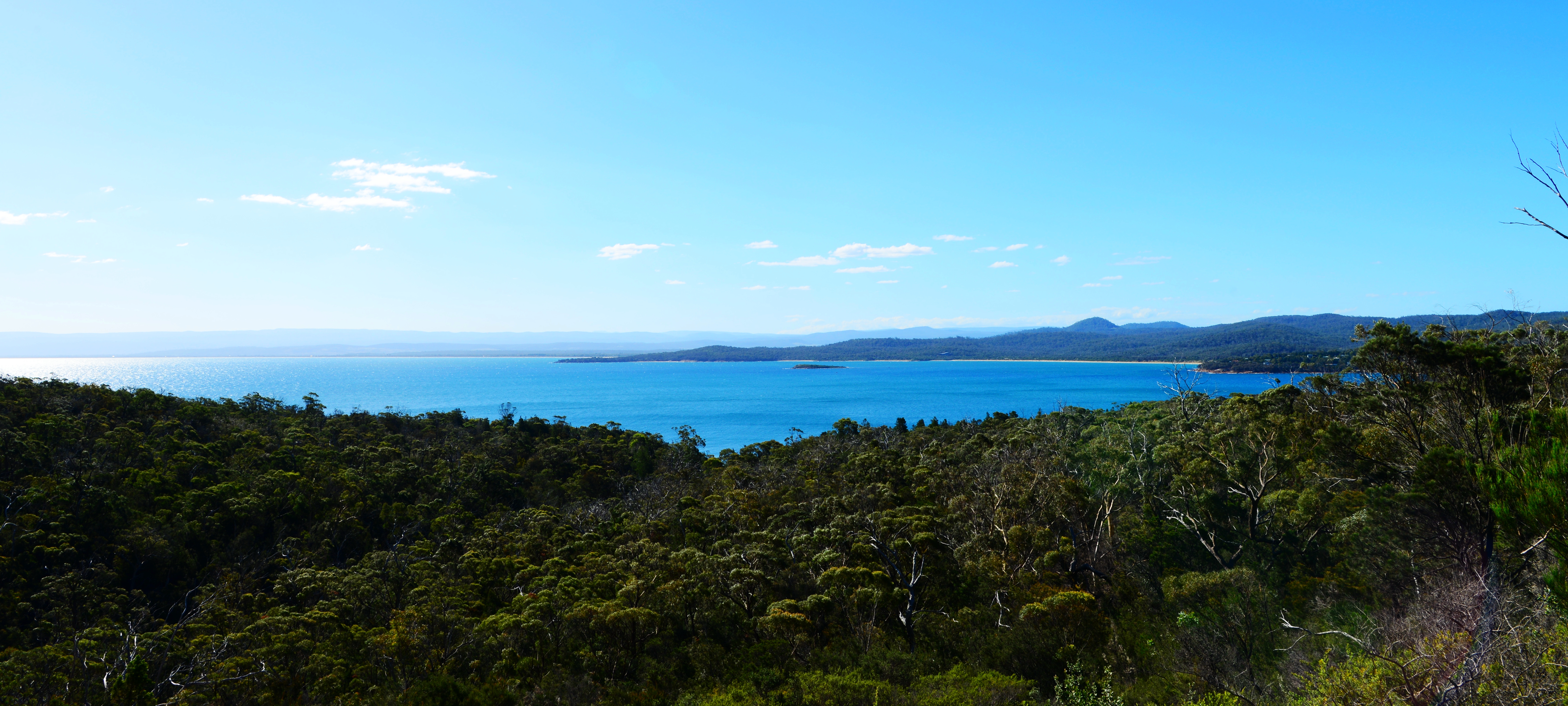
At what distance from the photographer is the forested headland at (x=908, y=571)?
14320 millimetres

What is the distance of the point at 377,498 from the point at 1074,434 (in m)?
39.4

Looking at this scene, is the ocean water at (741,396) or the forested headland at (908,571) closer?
the forested headland at (908,571)

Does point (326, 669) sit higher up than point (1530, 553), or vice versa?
point (1530, 553)

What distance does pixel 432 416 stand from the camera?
221 feet

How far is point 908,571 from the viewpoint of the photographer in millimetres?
22344

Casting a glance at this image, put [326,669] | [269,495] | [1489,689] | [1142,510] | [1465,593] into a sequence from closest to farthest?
[1489,689]
[1465,593]
[326,669]
[1142,510]
[269,495]

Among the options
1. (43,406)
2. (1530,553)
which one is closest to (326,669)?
(1530,553)

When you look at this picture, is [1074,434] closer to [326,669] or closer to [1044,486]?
[1044,486]

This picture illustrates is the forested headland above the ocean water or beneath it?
above

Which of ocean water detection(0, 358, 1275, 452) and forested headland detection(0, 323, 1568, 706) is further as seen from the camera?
ocean water detection(0, 358, 1275, 452)

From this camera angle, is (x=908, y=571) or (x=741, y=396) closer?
(x=908, y=571)

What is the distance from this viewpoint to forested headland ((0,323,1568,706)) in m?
14.3

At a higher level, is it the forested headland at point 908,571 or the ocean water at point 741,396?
the forested headland at point 908,571

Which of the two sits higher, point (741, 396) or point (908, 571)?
point (908, 571)
